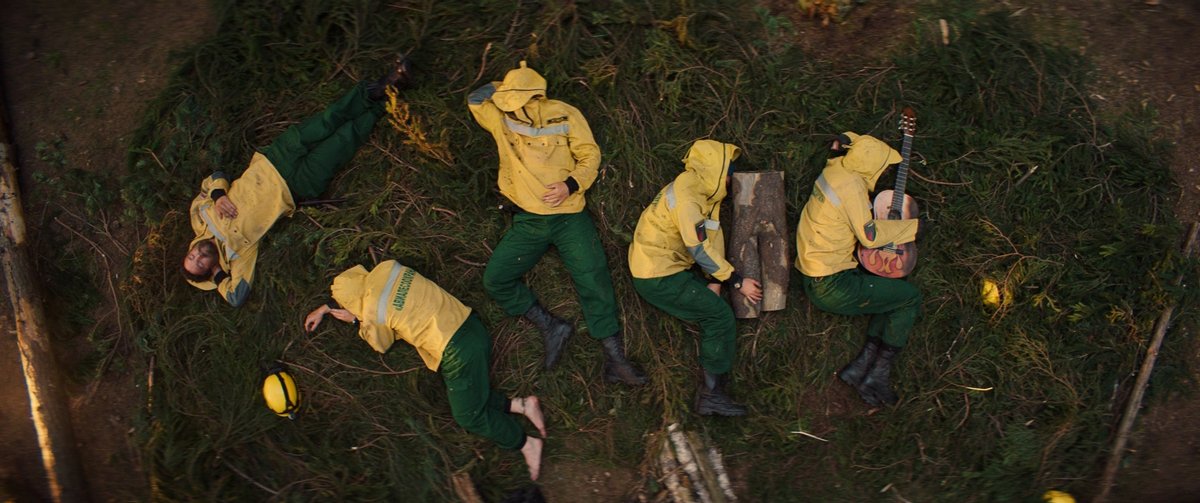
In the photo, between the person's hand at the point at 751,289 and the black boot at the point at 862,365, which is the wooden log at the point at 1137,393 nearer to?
the black boot at the point at 862,365

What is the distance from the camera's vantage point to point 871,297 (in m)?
4.98

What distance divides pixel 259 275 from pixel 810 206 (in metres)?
4.41

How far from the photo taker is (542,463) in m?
5.33

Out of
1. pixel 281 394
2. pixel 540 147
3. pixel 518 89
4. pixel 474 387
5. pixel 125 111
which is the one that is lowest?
pixel 281 394

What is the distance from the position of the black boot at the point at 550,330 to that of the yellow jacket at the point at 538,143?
2.79ft

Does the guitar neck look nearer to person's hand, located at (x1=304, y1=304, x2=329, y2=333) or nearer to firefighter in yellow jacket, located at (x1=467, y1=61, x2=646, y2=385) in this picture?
firefighter in yellow jacket, located at (x1=467, y1=61, x2=646, y2=385)

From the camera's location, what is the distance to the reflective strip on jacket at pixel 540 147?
4883 mm

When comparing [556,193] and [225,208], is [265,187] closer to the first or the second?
[225,208]

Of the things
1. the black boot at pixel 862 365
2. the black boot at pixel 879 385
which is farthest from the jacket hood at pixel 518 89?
the black boot at pixel 879 385

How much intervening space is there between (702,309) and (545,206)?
56.3 inches

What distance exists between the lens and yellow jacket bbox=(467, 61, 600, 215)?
4.87m

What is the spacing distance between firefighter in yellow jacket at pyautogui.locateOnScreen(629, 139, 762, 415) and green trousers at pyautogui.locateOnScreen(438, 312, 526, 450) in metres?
1.32

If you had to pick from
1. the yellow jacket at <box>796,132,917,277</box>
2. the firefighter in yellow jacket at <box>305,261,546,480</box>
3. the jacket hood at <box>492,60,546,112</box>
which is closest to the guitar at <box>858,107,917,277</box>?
the yellow jacket at <box>796,132,917,277</box>

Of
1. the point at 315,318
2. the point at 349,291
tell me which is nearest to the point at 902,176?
the point at 349,291
